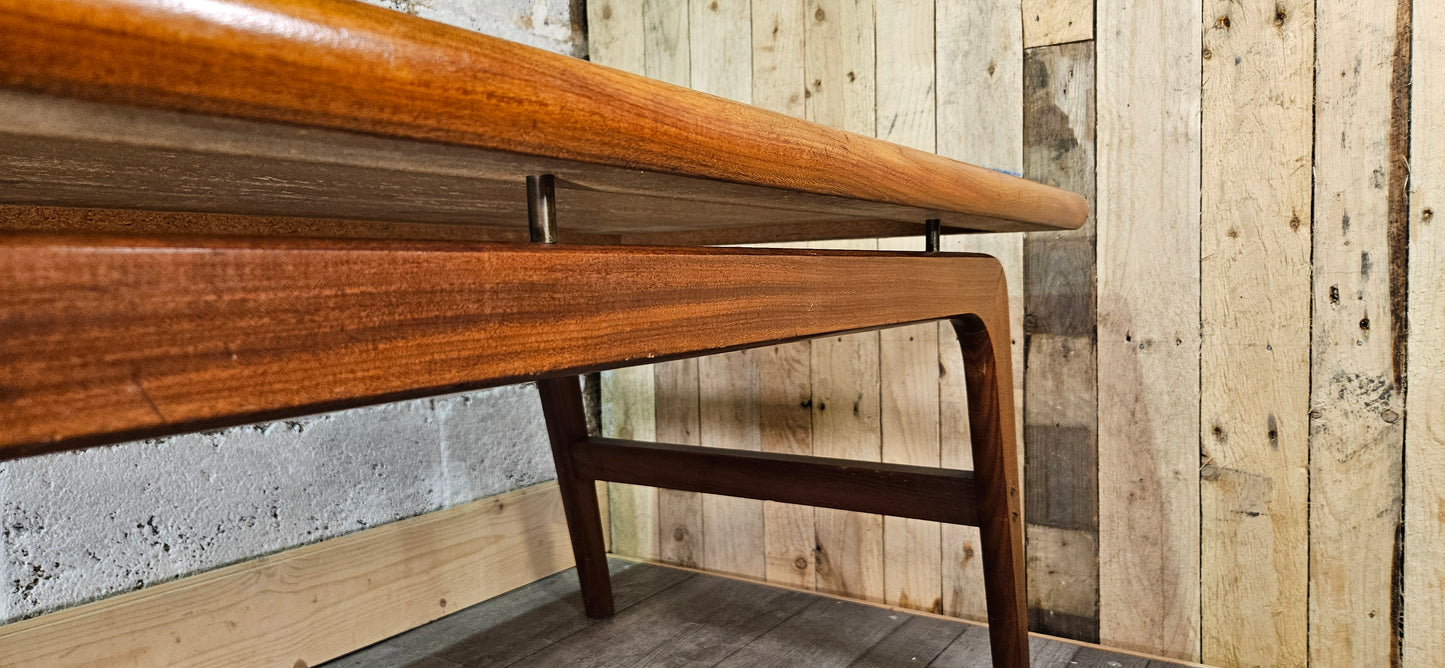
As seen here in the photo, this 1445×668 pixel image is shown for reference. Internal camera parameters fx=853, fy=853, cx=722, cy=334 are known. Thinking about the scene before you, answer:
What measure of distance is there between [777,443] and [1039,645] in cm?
52

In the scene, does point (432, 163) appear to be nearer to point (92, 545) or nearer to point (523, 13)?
point (92, 545)

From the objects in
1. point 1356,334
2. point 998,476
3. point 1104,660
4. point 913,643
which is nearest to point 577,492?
point 913,643

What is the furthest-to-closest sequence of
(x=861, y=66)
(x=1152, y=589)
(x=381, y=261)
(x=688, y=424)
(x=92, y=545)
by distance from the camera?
(x=688, y=424), (x=861, y=66), (x=1152, y=589), (x=92, y=545), (x=381, y=261)

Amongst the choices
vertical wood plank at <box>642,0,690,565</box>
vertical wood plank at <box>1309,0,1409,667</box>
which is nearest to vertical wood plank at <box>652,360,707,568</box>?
vertical wood plank at <box>642,0,690,565</box>

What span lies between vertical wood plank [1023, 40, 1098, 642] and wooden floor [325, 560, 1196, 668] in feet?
0.30

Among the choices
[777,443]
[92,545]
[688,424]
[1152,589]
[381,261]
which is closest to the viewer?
[381,261]

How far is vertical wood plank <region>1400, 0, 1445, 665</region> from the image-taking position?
3.23ft

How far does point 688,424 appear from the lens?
5.34 ft

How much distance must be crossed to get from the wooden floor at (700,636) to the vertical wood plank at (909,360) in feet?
0.24

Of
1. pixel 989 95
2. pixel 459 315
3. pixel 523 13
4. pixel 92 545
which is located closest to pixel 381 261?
pixel 459 315

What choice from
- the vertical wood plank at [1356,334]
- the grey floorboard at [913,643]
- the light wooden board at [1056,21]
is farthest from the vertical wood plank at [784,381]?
the vertical wood plank at [1356,334]

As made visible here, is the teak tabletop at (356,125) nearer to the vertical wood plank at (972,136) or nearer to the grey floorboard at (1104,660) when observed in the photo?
the vertical wood plank at (972,136)

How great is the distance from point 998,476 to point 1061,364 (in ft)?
1.28

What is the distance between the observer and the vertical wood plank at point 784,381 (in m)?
1.46
